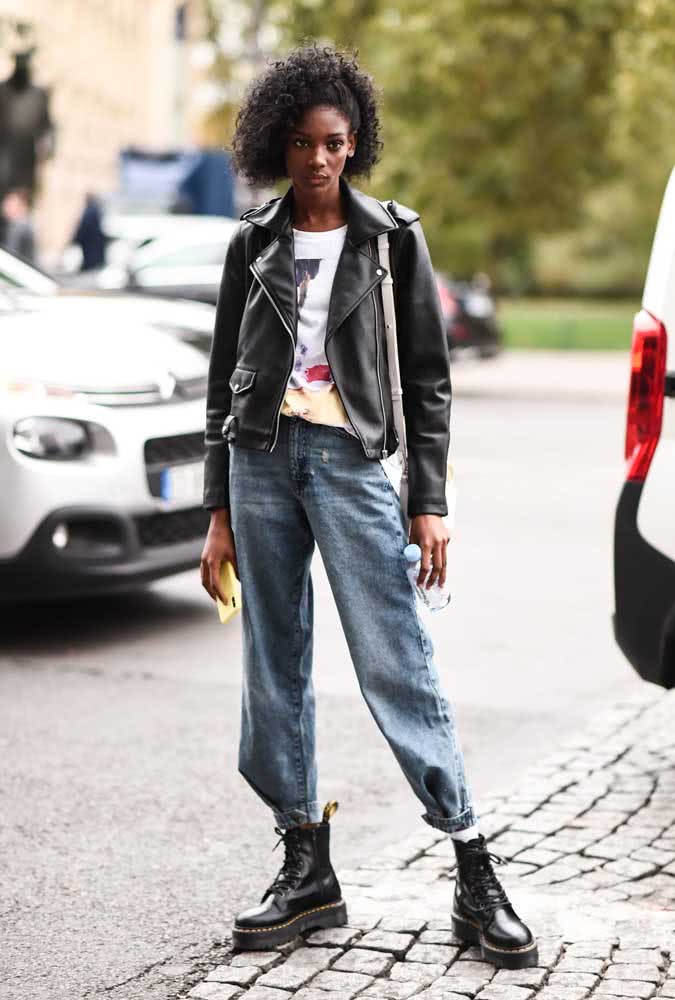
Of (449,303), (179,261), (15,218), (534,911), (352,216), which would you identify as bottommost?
(449,303)

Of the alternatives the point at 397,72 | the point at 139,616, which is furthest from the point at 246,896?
the point at 397,72

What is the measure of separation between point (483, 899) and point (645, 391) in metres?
1.44

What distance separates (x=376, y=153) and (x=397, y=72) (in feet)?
90.6

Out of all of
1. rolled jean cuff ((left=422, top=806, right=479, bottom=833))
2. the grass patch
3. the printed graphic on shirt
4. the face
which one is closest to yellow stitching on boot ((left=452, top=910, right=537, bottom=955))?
rolled jean cuff ((left=422, top=806, right=479, bottom=833))

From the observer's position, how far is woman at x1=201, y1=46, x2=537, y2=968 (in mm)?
3488

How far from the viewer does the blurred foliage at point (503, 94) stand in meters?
30.1

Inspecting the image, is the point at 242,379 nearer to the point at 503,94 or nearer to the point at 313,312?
the point at 313,312

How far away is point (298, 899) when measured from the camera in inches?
147

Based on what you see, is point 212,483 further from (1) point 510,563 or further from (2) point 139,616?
(1) point 510,563

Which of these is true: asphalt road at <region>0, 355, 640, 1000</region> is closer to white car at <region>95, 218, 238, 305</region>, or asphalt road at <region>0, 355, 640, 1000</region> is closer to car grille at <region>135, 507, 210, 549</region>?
car grille at <region>135, 507, 210, 549</region>

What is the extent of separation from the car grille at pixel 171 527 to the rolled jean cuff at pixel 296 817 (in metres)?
3.02

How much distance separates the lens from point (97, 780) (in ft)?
16.6

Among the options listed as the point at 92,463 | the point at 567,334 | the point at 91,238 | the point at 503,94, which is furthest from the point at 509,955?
the point at 567,334

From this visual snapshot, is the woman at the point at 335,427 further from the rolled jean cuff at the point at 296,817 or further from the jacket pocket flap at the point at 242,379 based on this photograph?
the rolled jean cuff at the point at 296,817
